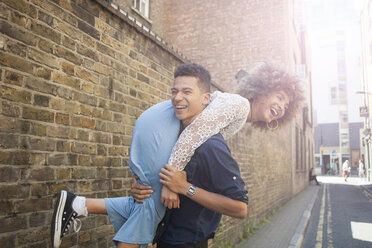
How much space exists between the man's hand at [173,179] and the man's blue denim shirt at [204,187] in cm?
10

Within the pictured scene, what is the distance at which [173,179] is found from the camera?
1833 mm

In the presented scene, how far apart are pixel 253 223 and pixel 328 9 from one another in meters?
62.9

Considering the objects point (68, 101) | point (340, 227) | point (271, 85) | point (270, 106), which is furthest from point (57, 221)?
point (340, 227)

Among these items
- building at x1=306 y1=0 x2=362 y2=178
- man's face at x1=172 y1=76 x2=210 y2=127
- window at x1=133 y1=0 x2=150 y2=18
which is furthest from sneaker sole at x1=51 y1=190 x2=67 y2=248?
building at x1=306 y1=0 x2=362 y2=178

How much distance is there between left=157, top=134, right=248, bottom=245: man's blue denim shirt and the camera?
1826 mm

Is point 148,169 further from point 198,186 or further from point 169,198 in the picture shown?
point 198,186

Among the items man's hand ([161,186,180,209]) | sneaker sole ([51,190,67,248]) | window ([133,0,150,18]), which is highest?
window ([133,0,150,18])

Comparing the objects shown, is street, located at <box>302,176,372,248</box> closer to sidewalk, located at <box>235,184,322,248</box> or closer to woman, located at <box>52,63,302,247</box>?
sidewalk, located at <box>235,184,322,248</box>

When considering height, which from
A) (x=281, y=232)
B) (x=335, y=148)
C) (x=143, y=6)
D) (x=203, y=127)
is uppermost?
(x=143, y=6)

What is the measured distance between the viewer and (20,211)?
2.24 metres

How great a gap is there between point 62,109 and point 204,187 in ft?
4.78

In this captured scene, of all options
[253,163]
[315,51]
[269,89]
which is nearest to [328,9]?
[315,51]

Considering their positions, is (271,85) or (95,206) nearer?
(95,206)

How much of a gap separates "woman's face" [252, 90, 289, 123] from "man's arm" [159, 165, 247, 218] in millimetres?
1335
